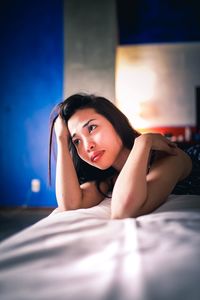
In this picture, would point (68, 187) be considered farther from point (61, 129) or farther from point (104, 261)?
point (104, 261)

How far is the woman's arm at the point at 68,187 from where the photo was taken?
3.86ft

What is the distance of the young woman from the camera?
0.86 m

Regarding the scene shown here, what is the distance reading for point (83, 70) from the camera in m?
3.67

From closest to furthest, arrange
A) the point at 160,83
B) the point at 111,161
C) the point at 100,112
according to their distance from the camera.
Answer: the point at 111,161
the point at 100,112
the point at 160,83

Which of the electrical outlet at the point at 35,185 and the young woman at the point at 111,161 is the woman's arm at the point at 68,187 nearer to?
the young woman at the point at 111,161

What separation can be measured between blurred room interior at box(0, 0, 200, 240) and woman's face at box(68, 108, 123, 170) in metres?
2.44

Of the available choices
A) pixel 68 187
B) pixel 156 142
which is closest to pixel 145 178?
pixel 156 142

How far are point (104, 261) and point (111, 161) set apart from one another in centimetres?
69

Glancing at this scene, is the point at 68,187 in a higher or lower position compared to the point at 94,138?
lower

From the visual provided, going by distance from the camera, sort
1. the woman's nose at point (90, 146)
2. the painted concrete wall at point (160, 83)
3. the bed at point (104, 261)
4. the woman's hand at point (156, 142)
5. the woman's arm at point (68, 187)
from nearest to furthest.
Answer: the bed at point (104, 261) < the woman's hand at point (156, 142) < the woman's nose at point (90, 146) < the woman's arm at point (68, 187) < the painted concrete wall at point (160, 83)

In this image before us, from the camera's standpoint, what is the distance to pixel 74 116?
47.8 inches

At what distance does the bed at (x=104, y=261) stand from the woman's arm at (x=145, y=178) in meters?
0.15

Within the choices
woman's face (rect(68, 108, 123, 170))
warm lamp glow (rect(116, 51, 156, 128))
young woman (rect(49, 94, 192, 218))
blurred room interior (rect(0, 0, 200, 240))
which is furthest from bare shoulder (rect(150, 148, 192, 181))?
Answer: warm lamp glow (rect(116, 51, 156, 128))

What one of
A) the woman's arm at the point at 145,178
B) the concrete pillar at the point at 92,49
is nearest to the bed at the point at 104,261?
the woman's arm at the point at 145,178
